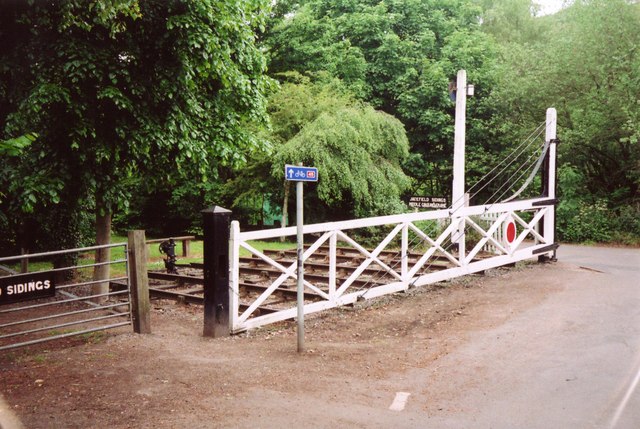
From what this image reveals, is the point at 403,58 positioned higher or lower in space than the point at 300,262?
higher

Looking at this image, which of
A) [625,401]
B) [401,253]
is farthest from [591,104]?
[625,401]

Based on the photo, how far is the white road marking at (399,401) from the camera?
212 inches

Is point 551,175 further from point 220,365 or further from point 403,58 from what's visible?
point 403,58

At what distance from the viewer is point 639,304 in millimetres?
9719

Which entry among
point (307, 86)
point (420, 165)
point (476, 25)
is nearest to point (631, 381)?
point (307, 86)

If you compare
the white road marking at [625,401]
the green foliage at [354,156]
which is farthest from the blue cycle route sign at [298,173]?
the green foliage at [354,156]

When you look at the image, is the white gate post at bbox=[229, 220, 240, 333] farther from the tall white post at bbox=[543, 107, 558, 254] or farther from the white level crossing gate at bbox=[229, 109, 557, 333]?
the tall white post at bbox=[543, 107, 558, 254]

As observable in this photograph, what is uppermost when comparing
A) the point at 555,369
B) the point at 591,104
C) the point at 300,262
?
the point at 591,104

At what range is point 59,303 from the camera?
8.72 m

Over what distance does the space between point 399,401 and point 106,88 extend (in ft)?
20.7

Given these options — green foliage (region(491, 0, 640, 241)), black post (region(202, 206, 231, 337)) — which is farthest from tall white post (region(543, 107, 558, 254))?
black post (region(202, 206, 231, 337))

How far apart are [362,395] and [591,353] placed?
329cm

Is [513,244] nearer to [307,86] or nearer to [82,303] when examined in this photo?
[82,303]

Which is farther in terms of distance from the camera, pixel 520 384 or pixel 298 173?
pixel 298 173
